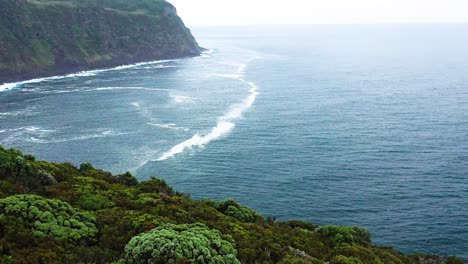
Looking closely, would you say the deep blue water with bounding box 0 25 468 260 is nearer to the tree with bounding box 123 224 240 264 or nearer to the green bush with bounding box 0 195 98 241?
the tree with bounding box 123 224 240 264

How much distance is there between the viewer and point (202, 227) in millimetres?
33875

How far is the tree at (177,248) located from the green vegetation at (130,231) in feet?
0.20

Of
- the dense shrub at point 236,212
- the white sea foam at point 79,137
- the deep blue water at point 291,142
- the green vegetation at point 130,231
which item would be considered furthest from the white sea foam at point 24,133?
the dense shrub at point 236,212

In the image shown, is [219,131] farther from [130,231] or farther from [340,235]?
[130,231]

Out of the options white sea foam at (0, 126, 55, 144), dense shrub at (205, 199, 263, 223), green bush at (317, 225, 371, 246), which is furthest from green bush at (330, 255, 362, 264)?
white sea foam at (0, 126, 55, 144)

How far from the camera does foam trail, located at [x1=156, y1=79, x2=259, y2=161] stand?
316 ft

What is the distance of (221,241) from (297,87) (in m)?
141

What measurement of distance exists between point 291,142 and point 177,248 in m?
75.0

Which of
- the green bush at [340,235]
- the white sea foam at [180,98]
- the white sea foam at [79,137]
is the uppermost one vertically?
the white sea foam at [180,98]

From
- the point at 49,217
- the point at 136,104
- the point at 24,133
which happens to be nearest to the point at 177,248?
the point at 49,217

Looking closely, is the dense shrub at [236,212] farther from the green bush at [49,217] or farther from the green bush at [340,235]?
the green bush at [49,217]

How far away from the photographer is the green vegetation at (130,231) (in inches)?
1117

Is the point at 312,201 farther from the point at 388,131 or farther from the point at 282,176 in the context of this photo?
the point at 388,131

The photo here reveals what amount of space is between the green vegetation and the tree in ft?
0.20
